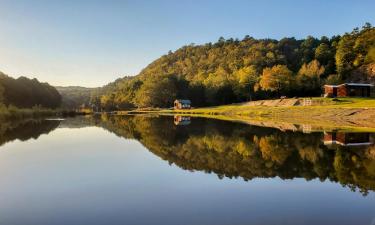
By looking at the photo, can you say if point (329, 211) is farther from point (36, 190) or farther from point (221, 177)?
point (36, 190)

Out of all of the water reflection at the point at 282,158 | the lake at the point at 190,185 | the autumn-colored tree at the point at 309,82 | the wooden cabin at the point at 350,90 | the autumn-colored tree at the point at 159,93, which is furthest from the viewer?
the autumn-colored tree at the point at 159,93

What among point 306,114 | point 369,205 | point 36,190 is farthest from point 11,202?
point 306,114

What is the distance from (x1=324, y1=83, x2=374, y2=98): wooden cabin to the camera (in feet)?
289

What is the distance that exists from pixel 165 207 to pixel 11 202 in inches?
199

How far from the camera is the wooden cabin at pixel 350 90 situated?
8800 centimetres

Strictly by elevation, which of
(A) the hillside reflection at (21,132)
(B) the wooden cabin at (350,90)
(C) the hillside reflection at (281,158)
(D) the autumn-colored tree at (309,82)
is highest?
(D) the autumn-colored tree at (309,82)

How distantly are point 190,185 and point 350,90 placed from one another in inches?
3386

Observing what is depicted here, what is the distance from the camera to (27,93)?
128 meters

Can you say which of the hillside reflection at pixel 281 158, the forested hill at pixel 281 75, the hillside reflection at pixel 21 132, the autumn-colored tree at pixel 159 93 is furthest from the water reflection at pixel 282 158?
the autumn-colored tree at pixel 159 93

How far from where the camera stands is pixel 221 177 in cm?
1525

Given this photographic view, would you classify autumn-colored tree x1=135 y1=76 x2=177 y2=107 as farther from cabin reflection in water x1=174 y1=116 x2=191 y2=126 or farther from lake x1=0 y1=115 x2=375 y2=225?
lake x1=0 y1=115 x2=375 y2=225

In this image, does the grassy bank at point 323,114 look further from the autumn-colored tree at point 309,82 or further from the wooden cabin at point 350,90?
the autumn-colored tree at point 309,82

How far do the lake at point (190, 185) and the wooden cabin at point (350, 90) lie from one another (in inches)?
2734

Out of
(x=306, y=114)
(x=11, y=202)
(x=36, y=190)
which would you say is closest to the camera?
(x=11, y=202)
